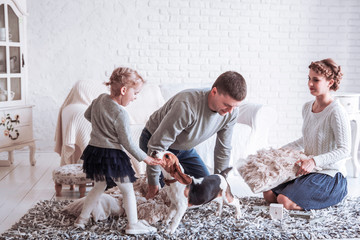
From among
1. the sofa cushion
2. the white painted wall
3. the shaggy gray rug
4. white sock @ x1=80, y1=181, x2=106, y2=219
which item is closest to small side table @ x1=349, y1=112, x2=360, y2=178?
the white painted wall

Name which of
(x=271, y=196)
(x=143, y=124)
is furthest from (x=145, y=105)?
(x=271, y=196)

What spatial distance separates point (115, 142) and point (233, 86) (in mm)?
652

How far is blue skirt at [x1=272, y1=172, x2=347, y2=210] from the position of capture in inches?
102

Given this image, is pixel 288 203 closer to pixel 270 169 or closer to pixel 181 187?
pixel 270 169

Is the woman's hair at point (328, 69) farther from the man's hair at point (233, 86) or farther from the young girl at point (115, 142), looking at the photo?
the young girl at point (115, 142)

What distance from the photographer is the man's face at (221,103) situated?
2.05 metres

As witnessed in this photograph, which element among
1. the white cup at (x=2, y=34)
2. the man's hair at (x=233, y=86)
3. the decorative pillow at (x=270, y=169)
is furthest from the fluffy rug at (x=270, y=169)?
the white cup at (x=2, y=34)

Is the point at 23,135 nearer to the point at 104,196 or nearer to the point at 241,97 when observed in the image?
the point at 104,196

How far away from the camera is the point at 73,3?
4434mm

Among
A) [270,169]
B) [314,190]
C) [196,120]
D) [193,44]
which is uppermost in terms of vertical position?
[193,44]

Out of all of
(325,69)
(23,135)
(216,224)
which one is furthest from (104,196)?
(23,135)

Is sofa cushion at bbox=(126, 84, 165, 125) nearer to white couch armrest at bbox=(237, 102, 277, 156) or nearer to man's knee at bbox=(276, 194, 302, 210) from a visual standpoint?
white couch armrest at bbox=(237, 102, 277, 156)

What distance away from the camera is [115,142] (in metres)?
2.14

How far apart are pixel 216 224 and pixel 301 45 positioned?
10.1 ft
